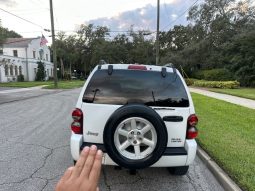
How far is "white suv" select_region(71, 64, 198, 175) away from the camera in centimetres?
367

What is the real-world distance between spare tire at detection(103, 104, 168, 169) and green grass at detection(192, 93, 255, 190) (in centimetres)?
141

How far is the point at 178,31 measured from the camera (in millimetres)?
56219

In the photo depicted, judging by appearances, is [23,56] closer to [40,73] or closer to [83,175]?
[40,73]

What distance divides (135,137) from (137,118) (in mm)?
264

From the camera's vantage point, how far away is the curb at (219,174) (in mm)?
3954

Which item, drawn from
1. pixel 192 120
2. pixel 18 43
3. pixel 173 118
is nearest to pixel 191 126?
pixel 192 120

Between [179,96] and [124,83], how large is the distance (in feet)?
2.73

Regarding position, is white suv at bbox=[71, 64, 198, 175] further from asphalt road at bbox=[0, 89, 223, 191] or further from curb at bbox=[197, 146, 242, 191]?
curb at bbox=[197, 146, 242, 191]

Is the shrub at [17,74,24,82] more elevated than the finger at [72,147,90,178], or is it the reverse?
the finger at [72,147,90,178]

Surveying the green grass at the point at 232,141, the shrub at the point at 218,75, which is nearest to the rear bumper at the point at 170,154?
the green grass at the point at 232,141

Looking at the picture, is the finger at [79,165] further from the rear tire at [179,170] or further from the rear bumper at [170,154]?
the rear tire at [179,170]

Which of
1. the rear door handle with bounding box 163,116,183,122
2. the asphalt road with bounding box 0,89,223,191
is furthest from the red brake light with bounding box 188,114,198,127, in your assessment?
the asphalt road with bounding box 0,89,223,191

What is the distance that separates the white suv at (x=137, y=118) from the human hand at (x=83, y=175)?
240cm

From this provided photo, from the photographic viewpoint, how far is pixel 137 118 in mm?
3656
